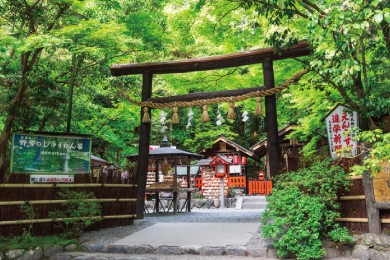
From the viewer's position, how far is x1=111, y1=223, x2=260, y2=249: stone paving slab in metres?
7.06

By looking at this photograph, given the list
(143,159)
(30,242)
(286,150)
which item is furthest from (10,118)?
(286,150)

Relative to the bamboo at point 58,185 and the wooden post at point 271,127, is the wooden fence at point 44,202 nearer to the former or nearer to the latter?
the bamboo at point 58,185

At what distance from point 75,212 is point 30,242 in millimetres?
A: 1100

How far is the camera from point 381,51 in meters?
5.90

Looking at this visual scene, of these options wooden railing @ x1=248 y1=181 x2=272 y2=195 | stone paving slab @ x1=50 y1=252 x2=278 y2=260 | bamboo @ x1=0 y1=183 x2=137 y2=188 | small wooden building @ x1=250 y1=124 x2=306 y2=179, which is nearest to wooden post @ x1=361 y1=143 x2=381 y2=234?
small wooden building @ x1=250 y1=124 x2=306 y2=179

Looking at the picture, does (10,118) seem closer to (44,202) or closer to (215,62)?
(44,202)

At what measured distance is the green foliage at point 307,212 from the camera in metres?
5.97

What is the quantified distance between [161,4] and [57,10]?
385cm

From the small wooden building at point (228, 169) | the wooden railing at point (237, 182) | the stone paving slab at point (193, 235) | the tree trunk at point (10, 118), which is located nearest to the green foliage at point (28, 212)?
the tree trunk at point (10, 118)

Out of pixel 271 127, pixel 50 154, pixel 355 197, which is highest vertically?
pixel 271 127

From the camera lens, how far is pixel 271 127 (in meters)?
9.20

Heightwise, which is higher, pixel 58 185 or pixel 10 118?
pixel 10 118

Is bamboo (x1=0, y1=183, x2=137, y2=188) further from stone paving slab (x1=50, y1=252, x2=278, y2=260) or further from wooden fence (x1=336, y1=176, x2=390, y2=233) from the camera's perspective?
wooden fence (x1=336, y1=176, x2=390, y2=233)

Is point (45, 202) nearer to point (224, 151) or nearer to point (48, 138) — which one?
point (48, 138)
